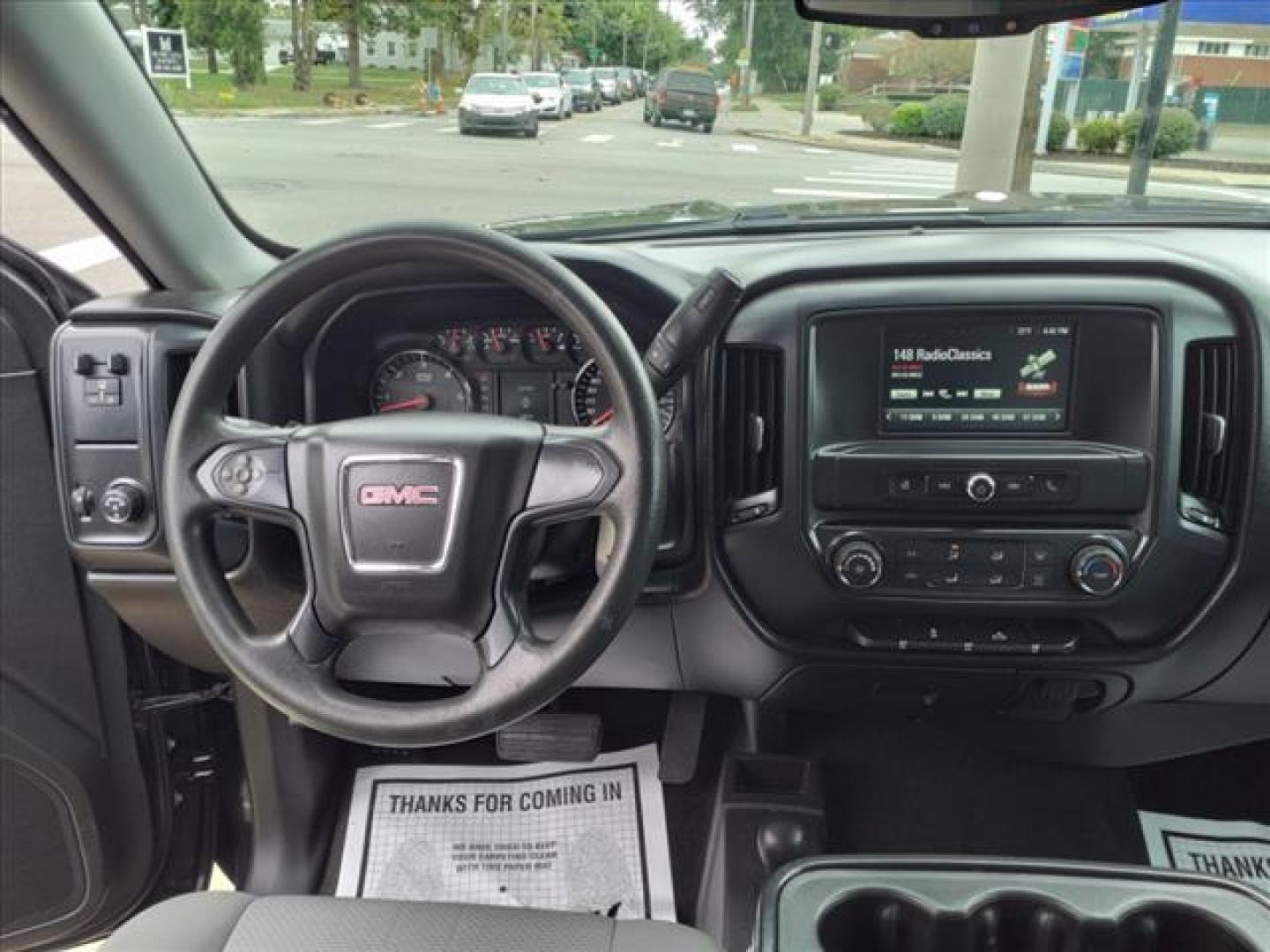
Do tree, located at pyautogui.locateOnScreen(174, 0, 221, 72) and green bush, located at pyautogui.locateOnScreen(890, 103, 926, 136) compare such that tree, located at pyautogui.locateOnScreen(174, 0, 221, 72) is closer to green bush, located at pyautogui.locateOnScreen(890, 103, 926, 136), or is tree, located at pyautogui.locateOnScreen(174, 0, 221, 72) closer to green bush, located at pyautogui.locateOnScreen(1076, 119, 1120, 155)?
green bush, located at pyautogui.locateOnScreen(890, 103, 926, 136)

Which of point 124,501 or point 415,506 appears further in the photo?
point 124,501

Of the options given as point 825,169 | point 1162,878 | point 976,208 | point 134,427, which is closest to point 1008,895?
point 1162,878

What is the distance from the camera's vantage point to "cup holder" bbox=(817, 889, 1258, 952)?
1418 millimetres

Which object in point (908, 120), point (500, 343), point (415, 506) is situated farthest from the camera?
point (908, 120)

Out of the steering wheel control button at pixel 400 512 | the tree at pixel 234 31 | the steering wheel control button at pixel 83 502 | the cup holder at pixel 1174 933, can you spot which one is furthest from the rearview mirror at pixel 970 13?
the steering wheel control button at pixel 83 502

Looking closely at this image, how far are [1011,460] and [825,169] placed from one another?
1.03m

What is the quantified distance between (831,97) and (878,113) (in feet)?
0.31

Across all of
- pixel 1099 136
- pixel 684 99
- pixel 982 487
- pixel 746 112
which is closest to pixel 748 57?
pixel 746 112

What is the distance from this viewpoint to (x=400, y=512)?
127 centimetres

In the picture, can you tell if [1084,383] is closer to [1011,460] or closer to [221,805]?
[1011,460]

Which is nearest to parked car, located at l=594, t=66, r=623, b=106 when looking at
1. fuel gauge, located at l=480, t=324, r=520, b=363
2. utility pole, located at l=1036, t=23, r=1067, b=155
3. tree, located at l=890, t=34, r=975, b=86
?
tree, located at l=890, t=34, r=975, b=86

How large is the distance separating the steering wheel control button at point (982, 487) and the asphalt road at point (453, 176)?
28.4 inches

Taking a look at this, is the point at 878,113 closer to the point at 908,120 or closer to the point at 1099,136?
the point at 908,120

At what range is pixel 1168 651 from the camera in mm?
1708
